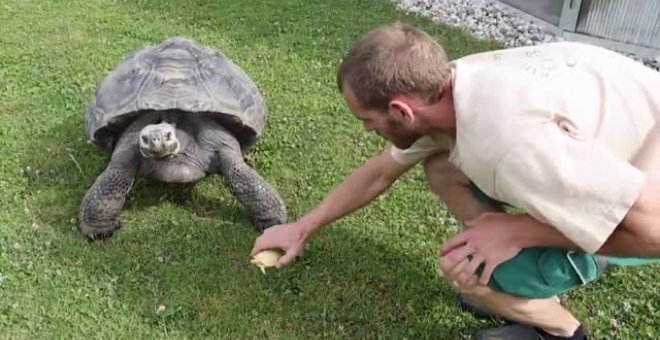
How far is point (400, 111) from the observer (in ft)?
8.50

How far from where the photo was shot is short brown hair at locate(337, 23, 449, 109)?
2545mm

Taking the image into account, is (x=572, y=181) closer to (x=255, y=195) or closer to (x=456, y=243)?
(x=456, y=243)

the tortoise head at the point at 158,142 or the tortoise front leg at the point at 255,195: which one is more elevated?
the tortoise head at the point at 158,142

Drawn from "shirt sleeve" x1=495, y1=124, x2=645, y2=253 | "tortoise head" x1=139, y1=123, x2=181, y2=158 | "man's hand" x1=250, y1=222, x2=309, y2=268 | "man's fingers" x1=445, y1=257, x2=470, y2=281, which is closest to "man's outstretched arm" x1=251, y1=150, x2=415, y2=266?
"man's hand" x1=250, y1=222, x2=309, y2=268

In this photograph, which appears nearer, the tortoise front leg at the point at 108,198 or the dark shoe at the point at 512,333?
the dark shoe at the point at 512,333

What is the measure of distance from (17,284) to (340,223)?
54.6 inches

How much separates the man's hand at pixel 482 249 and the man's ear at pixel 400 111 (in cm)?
44

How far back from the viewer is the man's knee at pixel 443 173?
317 cm

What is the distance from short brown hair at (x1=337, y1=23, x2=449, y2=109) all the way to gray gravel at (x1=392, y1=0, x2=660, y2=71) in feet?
11.0

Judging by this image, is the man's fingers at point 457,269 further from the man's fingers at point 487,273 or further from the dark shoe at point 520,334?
the dark shoe at point 520,334

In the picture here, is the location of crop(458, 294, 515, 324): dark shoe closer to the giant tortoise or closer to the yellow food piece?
the yellow food piece

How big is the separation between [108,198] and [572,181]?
2.17 meters

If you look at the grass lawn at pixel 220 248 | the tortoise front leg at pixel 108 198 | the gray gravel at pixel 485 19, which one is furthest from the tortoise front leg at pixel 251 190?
the gray gravel at pixel 485 19

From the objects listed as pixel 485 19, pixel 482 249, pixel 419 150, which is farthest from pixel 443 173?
pixel 485 19
